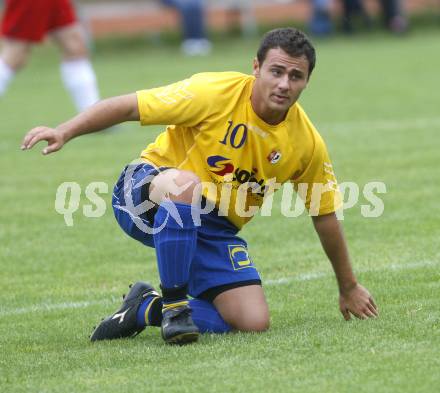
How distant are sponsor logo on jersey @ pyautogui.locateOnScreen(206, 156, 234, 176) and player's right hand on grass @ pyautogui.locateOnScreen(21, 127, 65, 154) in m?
0.69

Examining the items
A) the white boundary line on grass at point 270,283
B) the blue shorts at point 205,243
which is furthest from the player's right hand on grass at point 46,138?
the white boundary line on grass at point 270,283

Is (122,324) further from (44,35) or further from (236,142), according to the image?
(44,35)

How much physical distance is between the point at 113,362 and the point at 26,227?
118 inches

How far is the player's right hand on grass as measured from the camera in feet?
13.3

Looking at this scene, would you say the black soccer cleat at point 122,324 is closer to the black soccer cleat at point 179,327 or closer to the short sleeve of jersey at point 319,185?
the black soccer cleat at point 179,327

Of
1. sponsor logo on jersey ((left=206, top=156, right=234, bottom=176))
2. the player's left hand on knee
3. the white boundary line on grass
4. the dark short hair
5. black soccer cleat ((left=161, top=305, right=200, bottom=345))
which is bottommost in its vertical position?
the white boundary line on grass

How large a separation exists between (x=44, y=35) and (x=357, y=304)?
5907 millimetres

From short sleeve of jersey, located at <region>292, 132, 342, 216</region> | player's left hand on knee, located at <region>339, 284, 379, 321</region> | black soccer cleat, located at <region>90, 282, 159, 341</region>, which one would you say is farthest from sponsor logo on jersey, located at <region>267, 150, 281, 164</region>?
black soccer cleat, located at <region>90, 282, 159, 341</region>

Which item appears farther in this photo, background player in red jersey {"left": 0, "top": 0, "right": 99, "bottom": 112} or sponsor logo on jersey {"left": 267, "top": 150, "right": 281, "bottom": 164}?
background player in red jersey {"left": 0, "top": 0, "right": 99, "bottom": 112}

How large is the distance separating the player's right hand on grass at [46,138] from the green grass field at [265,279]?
75 cm

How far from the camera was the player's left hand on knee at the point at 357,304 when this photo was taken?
180 inches

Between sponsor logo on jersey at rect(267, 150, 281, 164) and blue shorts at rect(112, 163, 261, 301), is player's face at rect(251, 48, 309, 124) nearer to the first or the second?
sponsor logo on jersey at rect(267, 150, 281, 164)

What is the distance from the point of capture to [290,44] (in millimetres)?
4434

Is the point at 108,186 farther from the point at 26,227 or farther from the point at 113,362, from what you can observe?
the point at 113,362
